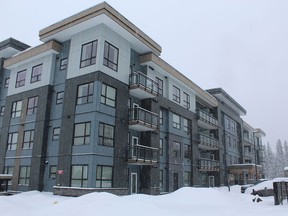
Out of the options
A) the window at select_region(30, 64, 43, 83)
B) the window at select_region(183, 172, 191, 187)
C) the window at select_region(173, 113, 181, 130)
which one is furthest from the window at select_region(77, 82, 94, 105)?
the window at select_region(183, 172, 191, 187)

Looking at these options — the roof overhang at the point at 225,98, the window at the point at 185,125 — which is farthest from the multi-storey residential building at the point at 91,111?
the roof overhang at the point at 225,98

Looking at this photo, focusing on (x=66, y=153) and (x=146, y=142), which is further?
(x=146, y=142)

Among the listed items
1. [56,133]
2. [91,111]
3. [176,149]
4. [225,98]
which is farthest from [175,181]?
[225,98]

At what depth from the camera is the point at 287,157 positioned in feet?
432

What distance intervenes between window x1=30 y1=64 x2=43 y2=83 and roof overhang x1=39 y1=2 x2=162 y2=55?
3.03m

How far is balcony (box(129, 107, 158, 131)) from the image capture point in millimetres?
26283

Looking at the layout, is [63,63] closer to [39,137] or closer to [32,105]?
[32,105]

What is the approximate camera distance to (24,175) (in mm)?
27172

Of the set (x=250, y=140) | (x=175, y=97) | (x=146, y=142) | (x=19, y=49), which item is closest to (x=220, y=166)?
(x=175, y=97)

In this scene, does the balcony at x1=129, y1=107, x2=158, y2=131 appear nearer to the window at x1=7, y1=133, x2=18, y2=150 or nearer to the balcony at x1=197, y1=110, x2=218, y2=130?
the window at x1=7, y1=133, x2=18, y2=150

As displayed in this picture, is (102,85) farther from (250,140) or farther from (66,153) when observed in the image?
(250,140)

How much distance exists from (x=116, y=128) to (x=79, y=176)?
516 centimetres

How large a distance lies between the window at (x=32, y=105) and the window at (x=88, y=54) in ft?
23.6

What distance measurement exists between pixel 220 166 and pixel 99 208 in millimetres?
36457
